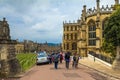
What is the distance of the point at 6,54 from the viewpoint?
2056cm

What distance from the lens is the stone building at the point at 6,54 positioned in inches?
790

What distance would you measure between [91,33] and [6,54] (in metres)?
36.4

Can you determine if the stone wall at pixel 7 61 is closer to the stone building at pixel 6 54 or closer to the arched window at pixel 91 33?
the stone building at pixel 6 54

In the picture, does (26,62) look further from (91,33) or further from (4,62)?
(4,62)

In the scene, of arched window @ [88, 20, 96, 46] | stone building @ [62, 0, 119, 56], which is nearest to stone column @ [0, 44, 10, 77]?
stone building @ [62, 0, 119, 56]

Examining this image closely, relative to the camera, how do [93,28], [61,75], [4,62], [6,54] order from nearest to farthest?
[4,62], [6,54], [61,75], [93,28]

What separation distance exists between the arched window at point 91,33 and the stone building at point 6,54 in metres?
33.6

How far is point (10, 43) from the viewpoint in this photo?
21656 millimetres

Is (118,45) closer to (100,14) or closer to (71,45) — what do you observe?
(100,14)

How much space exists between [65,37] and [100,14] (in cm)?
3264

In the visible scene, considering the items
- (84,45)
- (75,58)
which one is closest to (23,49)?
(84,45)

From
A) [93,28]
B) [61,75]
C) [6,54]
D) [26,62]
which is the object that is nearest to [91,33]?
[93,28]

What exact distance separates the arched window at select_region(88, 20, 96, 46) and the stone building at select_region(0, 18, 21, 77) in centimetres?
3356

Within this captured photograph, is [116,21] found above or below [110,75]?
above
